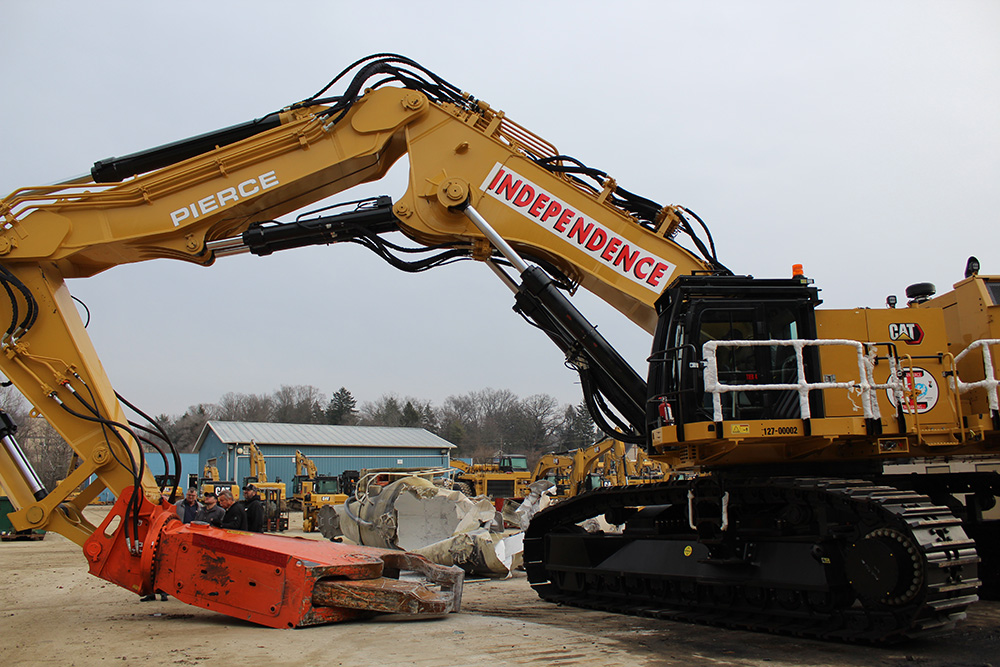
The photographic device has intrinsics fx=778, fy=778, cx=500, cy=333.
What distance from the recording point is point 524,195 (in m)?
8.95

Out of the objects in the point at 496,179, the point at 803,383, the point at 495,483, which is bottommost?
the point at 495,483

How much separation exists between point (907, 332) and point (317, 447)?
186ft

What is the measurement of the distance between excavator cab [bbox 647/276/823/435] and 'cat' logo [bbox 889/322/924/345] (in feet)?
3.07

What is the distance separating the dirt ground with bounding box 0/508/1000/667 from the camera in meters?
6.51

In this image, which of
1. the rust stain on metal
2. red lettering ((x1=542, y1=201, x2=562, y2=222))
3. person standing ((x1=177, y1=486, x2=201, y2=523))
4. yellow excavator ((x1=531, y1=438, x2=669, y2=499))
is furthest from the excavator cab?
yellow excavator ((x1=531, y1=438, x2=669, y2=499))

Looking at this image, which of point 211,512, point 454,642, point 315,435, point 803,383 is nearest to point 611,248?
point 803,383

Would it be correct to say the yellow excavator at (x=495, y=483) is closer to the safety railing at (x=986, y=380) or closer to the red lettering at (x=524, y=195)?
the red lettering at (x=524, y=195)

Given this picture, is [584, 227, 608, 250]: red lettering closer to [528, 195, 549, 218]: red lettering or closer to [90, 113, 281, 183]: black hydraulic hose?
[528, 195, 549, 218]: red lettering

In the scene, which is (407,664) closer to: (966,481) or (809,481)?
(809,481)

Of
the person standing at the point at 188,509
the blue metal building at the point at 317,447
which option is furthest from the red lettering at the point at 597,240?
the blue metal building at the point at 317,447

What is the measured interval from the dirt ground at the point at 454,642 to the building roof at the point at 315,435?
50655mm

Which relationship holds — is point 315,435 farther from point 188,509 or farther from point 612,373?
point 612,373

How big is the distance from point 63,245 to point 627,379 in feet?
21.8

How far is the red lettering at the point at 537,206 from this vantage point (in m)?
8.91
